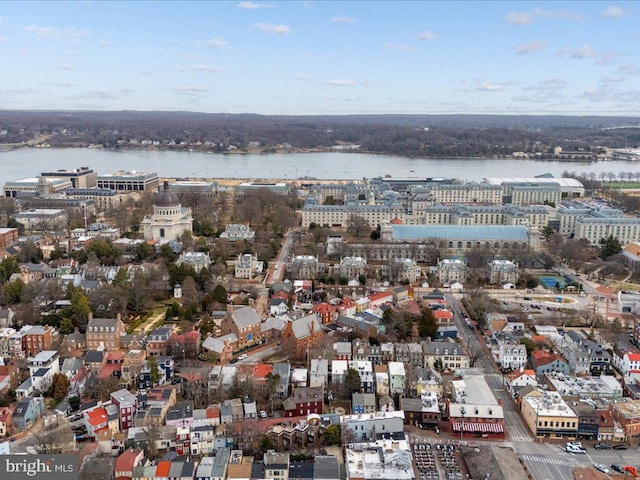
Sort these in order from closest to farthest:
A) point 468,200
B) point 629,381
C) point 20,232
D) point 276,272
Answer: point 629,381, point 276,272, point 20,232, point 468,200

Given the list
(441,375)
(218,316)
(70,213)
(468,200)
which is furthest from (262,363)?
(468,200)

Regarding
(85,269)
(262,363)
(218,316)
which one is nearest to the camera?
(262,363)

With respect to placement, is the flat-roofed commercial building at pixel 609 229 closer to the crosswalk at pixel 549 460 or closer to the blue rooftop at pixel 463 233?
the blue rooftop at pixel 463 233

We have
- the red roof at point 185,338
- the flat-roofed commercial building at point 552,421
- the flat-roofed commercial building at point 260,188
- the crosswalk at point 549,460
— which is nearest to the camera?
the crosswalk at point 549,460

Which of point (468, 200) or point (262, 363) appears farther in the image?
point (468, 200)

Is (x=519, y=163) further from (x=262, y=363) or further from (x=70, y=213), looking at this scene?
(x=262, y=363)

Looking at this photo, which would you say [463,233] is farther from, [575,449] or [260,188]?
[575,449]

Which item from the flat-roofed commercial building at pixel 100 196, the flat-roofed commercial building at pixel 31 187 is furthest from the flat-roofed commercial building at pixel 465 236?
the flat-roofed commercial building at pixel 31 187
